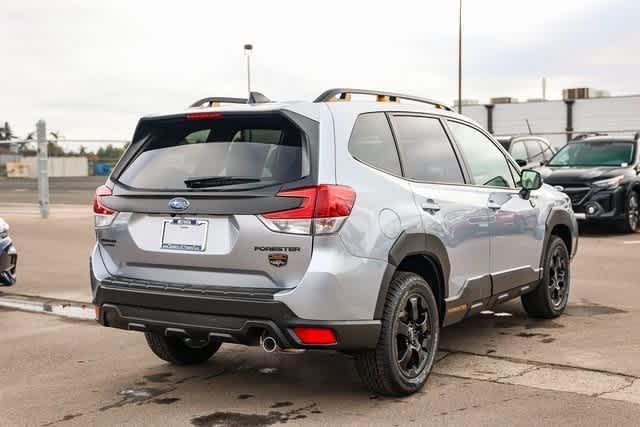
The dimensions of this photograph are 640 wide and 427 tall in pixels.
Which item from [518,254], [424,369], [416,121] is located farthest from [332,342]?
[518,254]

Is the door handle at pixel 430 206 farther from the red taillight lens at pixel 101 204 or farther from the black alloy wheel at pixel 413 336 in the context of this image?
the red taillight lens at pixel 101 204

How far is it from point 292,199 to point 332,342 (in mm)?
792

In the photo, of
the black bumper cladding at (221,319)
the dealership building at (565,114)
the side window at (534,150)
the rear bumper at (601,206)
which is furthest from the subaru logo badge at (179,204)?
the dealership building at (565,114)

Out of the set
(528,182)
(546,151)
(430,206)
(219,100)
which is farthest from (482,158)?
(546,151)

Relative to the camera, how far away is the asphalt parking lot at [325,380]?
476cm

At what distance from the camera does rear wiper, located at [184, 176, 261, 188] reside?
4.75 meters

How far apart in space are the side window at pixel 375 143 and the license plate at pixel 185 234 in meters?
0.95

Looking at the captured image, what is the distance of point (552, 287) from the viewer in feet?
24.3

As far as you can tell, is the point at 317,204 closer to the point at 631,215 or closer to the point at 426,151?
the point at 426,151

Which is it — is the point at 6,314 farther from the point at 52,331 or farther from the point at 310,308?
the point at 310,308

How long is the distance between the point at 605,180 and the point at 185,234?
11.4 meters

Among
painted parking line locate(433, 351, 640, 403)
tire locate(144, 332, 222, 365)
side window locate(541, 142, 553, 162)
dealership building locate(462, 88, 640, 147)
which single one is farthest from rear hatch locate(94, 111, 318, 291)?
dealership building locate(462, 88, 640, 147)

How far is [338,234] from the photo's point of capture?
4543 millimetres

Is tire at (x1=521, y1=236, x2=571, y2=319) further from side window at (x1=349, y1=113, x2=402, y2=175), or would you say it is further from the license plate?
the license plate
